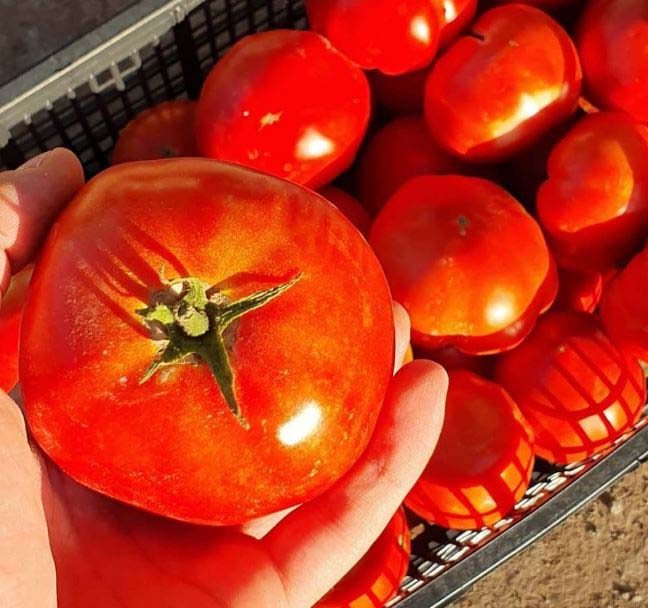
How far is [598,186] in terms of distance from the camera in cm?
92

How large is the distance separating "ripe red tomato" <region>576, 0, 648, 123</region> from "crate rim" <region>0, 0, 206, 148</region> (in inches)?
18.2

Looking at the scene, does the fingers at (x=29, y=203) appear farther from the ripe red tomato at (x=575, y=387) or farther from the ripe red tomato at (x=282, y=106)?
the ripe red tomato at (x=575, y=387)

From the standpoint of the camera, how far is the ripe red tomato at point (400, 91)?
1090mm

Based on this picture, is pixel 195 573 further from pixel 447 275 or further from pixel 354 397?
pixel 447 275

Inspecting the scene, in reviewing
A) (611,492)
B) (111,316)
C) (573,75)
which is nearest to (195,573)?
(111,316)

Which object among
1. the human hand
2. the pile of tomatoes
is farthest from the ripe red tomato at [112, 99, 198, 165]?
the human hand

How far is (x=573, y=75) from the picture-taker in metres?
0.97

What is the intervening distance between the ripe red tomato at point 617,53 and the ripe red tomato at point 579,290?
197 mm

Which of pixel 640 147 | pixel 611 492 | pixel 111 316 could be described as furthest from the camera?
pixel 611 492

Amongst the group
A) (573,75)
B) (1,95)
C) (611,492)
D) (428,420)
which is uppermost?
(1,95)

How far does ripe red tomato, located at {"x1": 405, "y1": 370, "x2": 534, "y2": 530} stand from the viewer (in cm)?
95

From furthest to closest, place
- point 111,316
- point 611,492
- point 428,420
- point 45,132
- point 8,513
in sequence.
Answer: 1. point 611,492
2. point 45,132
3. point 428,420
4. point 8,513
5. point 111,316

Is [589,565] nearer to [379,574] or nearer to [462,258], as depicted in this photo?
[379,574]

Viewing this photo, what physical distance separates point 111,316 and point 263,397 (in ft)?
0.38
